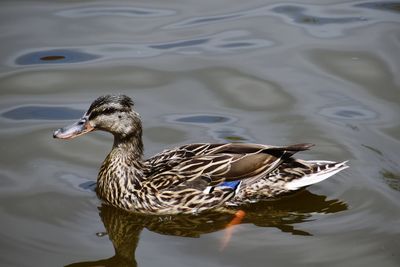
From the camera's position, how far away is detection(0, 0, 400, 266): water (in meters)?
7.59

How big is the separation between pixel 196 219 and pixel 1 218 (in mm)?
2115

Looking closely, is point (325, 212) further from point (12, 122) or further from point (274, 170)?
point (12, 122)

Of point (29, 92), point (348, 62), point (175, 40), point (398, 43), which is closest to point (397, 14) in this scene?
point (398, 43)

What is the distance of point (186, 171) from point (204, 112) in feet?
7.01

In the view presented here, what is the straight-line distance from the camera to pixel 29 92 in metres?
10.7

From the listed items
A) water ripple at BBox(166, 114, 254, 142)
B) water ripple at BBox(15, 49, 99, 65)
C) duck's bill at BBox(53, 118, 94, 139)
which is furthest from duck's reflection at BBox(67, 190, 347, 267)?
water ripple at BBox(15, 49, 99, 65)

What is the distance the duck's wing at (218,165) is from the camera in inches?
320

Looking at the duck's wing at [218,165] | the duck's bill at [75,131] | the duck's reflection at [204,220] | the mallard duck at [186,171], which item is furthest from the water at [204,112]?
the duck's bill at [75,131]

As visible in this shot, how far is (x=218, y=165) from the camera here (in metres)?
8.14

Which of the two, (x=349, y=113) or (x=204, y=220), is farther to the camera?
(x=349, y=113)

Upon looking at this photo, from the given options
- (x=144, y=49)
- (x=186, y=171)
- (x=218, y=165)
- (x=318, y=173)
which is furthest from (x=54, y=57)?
(x=318, y=173)

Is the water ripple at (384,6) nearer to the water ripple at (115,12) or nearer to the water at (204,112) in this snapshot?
the water at (204,112)

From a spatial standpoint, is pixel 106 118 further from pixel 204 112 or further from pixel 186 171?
pixel 204 112

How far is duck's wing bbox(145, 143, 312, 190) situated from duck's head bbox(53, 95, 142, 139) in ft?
2.03
